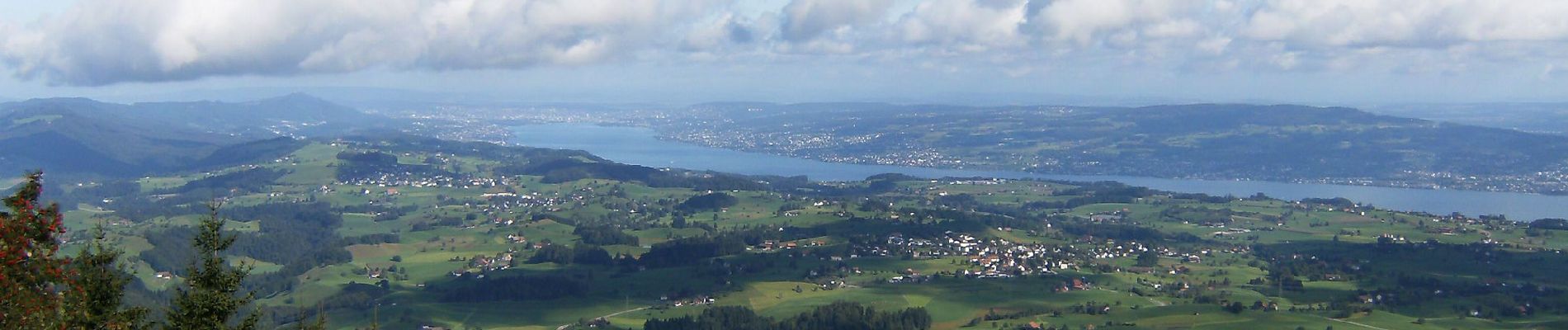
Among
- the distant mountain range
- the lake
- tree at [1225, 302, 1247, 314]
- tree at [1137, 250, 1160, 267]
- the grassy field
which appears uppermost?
the distant mountain range

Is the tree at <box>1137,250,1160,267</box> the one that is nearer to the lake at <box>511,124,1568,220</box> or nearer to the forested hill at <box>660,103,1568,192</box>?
the lake at <box>511,124,1568,220</box>

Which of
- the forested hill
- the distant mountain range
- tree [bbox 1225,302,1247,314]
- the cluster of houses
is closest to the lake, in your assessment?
the forested hill

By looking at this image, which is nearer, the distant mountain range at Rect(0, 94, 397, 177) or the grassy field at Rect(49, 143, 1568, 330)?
the grassy field at Rect(49, 143, 1568, 330)

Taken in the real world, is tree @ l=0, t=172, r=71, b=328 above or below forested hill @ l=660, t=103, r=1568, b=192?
above

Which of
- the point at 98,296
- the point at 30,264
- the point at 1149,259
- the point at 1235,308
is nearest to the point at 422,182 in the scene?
the point at 1149,259

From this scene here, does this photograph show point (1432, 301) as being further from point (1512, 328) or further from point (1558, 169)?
point (1558, 169)

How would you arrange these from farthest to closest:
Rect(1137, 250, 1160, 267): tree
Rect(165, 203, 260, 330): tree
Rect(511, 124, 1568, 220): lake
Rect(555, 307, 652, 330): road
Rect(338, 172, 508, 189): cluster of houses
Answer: Rect(338, 172, 508, 189): cluster of houses, Rect(511, 124, 1568, 220): lake, Rect(1137, 250, 1160, 267): tree, Rect(555, 307, 652, 330): road, Rect(165, 203, 260, 330): tree

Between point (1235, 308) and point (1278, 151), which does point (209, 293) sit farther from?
point (1278, 151)

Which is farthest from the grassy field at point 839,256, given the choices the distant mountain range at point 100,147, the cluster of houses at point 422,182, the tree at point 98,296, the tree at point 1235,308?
the tree at point 98,296
